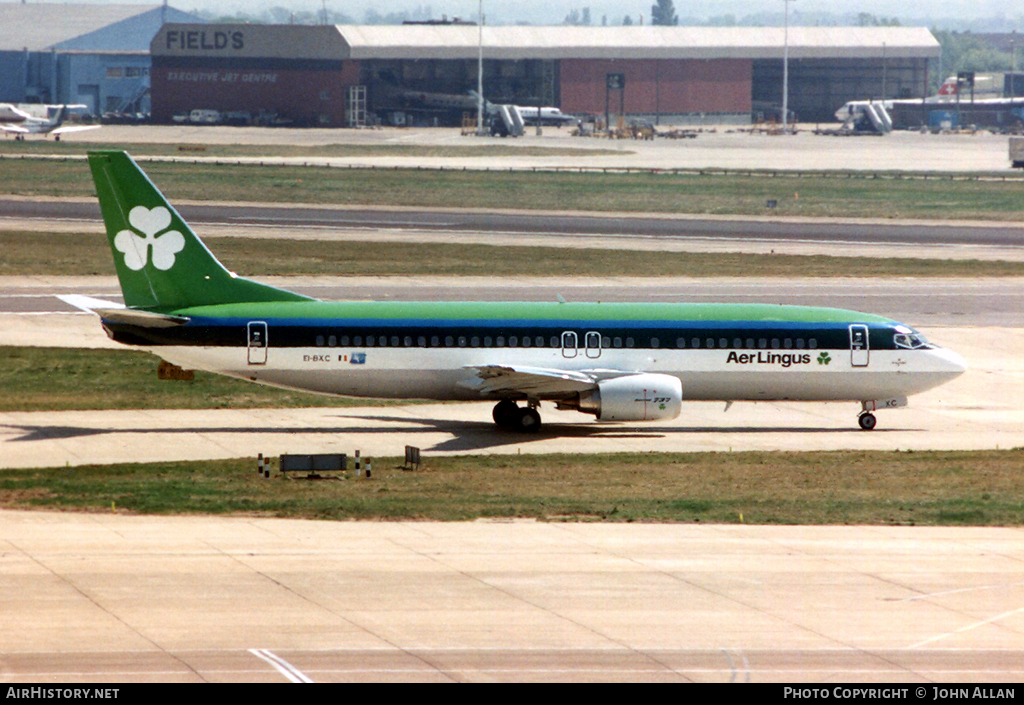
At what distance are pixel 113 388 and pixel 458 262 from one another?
3603 cm

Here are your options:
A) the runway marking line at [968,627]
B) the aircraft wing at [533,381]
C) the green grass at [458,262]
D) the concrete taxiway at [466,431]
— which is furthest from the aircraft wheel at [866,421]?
the green grass at [458,262]

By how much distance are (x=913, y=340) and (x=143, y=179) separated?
25.8 m

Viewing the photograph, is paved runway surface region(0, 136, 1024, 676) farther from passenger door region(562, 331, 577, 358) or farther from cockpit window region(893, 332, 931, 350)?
cockpit window region(893, 332, 931, 350)

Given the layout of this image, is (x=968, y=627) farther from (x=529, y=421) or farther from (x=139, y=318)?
(x=139, y=318)

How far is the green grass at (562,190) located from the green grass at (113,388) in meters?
62.4

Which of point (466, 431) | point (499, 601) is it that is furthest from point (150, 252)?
point (499, 601)

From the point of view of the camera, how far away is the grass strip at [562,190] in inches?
4535

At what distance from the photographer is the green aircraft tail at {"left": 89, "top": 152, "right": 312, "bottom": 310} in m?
43.8

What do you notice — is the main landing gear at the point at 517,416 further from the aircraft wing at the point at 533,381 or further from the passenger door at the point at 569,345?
the passenger door at the point at 569,345

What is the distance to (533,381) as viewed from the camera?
4328 cm

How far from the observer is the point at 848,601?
26.0 meters

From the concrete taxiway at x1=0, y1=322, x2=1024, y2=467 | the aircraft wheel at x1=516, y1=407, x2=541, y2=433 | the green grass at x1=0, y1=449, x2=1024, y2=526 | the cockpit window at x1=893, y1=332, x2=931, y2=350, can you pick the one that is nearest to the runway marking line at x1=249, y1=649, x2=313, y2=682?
the green grass at x1=0, y1=449, x2=1024, y2=526
